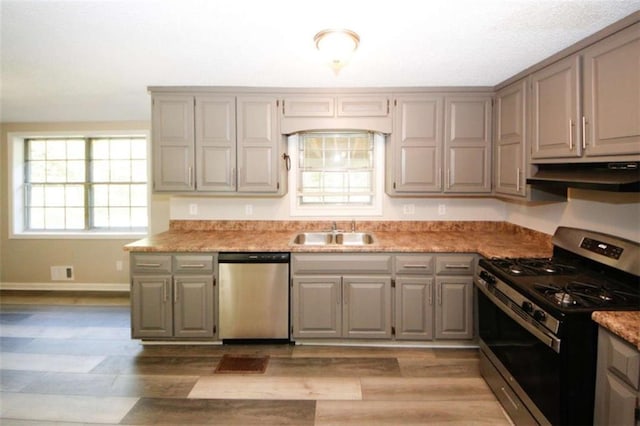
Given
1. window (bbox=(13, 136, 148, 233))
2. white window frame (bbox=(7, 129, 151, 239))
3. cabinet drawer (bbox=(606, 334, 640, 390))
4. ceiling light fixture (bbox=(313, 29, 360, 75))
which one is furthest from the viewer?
window (bbox=(13, 136, 148, 233))

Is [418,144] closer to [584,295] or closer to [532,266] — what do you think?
[532,266]

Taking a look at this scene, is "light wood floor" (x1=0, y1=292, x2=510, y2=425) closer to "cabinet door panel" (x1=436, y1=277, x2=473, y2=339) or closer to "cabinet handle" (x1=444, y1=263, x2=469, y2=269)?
"cabinet door panel" (x1=436, y1=277, x2=473, y2=339)

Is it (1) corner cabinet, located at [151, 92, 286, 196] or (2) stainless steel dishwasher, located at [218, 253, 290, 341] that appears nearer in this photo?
(2) stainless steel dishwasher, located at [218, 253, 290, 341]

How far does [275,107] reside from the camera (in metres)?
3.32

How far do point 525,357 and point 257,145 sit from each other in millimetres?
2634

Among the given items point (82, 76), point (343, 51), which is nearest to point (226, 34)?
point (343, 51)

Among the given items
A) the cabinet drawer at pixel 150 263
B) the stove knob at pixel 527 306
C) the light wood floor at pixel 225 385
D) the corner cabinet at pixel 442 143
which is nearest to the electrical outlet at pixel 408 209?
the corner cabinet at pixel 442 143

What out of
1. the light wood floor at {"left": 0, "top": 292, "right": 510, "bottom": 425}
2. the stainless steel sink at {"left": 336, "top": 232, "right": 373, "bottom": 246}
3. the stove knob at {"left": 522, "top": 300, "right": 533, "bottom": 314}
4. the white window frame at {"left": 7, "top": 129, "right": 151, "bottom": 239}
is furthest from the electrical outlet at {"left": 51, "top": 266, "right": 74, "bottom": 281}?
the stove knob at {"left": 522, "top": 300, "right": 533, "bottom": 314}

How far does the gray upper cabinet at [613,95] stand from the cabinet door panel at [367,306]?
1.74m

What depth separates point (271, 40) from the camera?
7.23 ft

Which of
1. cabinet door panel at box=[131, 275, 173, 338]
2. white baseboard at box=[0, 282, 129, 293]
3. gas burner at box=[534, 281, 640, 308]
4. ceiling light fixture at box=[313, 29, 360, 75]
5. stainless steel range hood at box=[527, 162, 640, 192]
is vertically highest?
ceiling light fixture at box=[313, 29, 360, 75]

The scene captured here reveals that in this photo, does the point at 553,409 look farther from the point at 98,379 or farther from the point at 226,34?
the point at 98,379

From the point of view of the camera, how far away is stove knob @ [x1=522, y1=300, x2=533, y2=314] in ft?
6.14

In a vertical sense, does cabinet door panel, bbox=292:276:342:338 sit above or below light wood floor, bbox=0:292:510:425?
above
